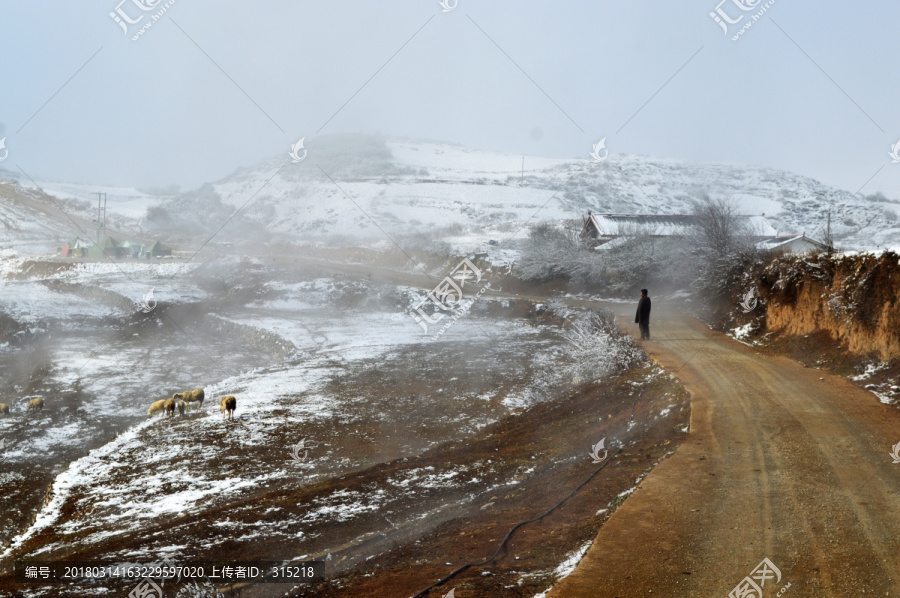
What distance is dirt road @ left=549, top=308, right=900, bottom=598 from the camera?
7500mm

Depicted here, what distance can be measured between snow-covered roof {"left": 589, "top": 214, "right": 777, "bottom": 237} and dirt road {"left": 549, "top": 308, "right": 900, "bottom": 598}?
39.9 m

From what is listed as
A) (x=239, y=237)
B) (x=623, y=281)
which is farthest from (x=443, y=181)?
(x=623, y=281)

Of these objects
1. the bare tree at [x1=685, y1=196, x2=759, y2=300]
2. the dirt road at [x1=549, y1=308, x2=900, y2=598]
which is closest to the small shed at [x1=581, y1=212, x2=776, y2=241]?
the bare tree at [x1=685, y1=196, x2=759, y2=300]

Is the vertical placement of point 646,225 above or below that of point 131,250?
below

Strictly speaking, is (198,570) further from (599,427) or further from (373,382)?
(373,382)

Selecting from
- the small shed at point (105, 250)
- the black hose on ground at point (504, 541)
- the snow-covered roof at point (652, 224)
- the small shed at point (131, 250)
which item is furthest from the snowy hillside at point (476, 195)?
the black hose on ground at point (504, 541)

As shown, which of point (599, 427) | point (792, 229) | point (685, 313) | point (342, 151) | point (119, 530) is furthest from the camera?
point (342, 151)

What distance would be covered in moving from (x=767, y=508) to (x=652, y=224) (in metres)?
49.4

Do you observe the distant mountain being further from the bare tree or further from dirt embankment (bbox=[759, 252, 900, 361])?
dirt embankment (bbox=[759, 252, 900, 361])

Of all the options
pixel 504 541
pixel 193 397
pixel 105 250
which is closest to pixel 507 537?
pixel 504 541

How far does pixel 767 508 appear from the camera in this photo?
371 inches

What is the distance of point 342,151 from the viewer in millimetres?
152500

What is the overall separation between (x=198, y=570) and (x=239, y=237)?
90.9m

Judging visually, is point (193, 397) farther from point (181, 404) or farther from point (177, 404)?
point (181, 404)
